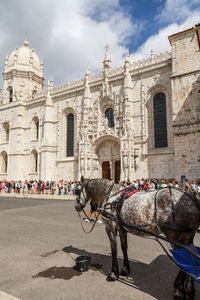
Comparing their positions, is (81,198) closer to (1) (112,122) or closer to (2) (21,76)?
(1) (112,122)

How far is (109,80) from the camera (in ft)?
74.8

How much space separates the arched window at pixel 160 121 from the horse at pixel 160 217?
54.3ft

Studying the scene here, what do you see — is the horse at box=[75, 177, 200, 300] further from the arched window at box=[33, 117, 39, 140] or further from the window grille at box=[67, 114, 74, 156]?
the arched window at box=[33, 117, 39, 140]

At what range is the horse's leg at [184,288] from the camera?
108 inches

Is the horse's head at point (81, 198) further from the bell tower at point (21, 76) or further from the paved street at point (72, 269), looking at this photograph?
the bell tower at point (21, 76)

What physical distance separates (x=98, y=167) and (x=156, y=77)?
11.3 m

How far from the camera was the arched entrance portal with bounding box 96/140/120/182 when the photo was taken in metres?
22.0

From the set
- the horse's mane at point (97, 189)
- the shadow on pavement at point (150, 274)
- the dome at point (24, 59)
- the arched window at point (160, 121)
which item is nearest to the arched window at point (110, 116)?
the arched window at point (160, 121)

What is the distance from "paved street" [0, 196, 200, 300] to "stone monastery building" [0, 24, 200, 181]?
1239 cm

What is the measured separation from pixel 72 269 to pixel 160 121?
707 inches

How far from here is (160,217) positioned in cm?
305

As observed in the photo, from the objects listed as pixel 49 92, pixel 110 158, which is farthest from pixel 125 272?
pixel 49 92

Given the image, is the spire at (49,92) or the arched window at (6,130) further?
the arched window at (6,130)

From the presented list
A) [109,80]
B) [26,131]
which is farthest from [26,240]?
[26,131]
